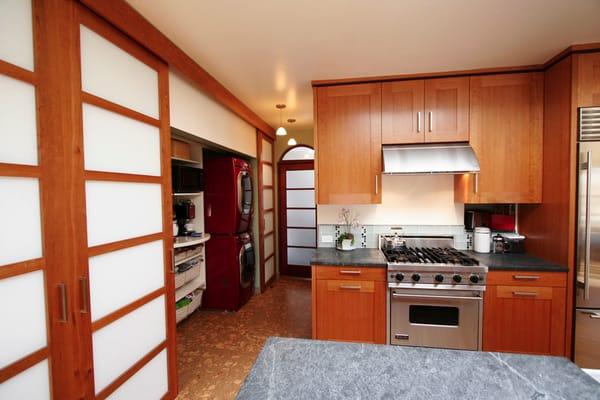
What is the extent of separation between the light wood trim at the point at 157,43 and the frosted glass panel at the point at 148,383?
2.03 metres

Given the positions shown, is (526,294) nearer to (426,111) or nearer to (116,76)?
(426,111)

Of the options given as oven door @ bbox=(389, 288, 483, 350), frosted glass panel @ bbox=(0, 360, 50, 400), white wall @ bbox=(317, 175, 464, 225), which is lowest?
oven door @ bbox=(389, 288, 483, 350)

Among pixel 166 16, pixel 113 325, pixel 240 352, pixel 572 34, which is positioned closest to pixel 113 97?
pixel 166 16

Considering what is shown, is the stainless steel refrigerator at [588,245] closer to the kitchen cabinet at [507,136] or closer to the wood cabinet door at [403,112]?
the kitchen cabinet at [507,136]

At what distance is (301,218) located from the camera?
498 centimetres

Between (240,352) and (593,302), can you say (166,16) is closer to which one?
(240,352)

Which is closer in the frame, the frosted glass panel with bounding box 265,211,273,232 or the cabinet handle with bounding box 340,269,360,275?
the cabinet handle with bounding box 340,269,360,275

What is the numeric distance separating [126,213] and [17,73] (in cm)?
78

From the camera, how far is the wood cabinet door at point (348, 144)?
2.60 metres

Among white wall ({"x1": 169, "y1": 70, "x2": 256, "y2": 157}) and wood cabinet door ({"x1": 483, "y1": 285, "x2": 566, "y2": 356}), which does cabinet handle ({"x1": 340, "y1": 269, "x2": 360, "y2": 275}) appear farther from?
white wall ({"x1": 169, "y1": 70, "x2": 256, "y2": 157})

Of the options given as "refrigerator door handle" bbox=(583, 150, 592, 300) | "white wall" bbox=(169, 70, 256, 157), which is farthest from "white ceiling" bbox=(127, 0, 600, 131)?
"refrigerator door handle" bbox=(583, 150, 592, 300)

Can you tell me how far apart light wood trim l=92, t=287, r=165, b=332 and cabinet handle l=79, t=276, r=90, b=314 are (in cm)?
12

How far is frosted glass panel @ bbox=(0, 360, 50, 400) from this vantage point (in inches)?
40.9

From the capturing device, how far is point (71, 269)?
48.5 inches
